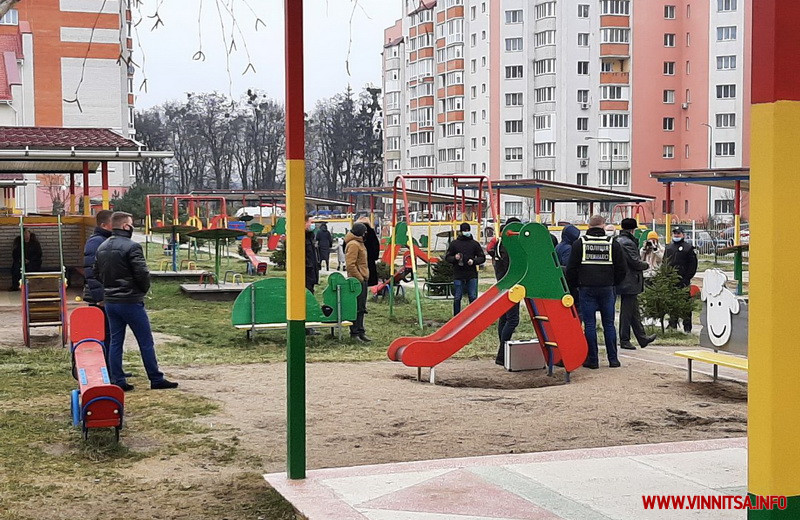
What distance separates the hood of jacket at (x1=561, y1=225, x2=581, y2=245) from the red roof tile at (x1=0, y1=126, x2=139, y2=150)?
34.6 feet

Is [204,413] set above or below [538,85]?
below

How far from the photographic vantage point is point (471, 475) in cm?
713

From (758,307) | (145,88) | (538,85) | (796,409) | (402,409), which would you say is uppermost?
(538,85)

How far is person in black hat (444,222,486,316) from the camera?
17.2m

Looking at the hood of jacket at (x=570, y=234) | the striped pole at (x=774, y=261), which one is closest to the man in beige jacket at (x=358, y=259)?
the hood of jacket at (x=570, y=234)

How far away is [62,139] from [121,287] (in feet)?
43.2

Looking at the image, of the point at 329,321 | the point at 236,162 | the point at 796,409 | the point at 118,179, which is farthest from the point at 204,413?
the point at 236,162

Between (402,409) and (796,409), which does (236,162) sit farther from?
(796,409)

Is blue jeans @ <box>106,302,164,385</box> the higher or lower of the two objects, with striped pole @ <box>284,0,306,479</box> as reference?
lower

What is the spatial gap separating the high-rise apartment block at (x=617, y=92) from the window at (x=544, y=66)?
0.08 meters

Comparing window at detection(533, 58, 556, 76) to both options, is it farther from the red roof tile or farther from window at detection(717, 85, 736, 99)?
the red roof tile

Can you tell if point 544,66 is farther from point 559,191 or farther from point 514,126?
point 559,191

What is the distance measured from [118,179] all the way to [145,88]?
7731cm

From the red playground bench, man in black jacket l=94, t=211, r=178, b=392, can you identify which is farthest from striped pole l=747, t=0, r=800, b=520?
man in black jacket l=94, t=211, r=178, b=392
